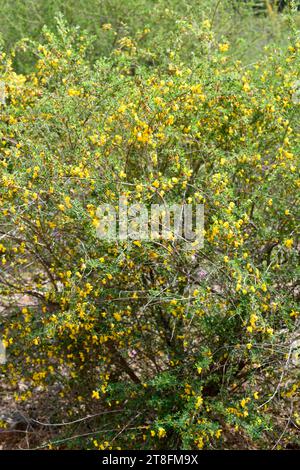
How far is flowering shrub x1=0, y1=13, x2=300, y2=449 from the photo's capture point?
3.48 meters

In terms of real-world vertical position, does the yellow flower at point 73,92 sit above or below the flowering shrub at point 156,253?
above

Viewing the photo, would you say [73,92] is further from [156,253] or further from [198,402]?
[198,402]

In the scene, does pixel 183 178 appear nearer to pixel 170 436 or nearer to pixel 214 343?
pixel 214 343

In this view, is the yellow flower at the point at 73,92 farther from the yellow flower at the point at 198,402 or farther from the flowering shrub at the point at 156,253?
the yellow flower at the point at 198,402

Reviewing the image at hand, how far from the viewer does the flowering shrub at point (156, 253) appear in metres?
3.48

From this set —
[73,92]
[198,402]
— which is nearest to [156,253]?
[198,402]

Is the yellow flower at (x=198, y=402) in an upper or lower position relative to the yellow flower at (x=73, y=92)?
lower

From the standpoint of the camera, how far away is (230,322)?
11.8ft

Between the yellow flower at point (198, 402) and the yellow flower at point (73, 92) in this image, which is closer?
the yellow flower at point (198, 402)

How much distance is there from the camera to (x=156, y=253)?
3.42m

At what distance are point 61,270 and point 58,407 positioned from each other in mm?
1054

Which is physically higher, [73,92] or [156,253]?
[73,92]

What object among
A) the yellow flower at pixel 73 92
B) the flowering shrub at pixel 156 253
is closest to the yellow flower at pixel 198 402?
the flowering shrub at pixel 156 253
